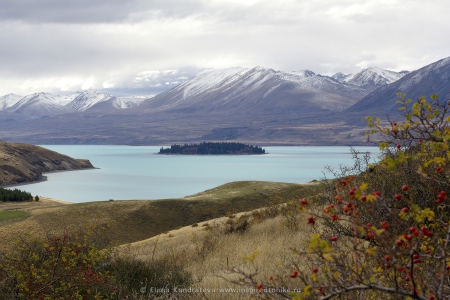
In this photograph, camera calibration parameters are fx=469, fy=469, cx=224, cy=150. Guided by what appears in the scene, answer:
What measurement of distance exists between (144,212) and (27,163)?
9826 centimetres

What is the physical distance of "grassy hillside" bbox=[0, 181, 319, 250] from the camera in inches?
1604

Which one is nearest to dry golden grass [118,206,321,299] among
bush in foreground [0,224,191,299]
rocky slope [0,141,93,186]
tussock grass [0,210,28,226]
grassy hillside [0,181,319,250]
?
bush in foreground [0,224,191,299]

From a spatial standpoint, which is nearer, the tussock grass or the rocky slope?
the tussock grass

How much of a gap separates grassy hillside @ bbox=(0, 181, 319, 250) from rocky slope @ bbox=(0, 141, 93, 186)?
232 ft

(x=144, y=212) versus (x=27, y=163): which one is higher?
(x=27, y=163)

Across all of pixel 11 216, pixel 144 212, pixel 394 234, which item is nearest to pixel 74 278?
pixel 394 234

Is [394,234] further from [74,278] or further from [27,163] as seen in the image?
[27,163]

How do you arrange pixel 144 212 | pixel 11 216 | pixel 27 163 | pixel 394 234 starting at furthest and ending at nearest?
pixel 27 163, pixel 144 212, pixel 11 216, pixel 394 234

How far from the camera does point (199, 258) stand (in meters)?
14.4

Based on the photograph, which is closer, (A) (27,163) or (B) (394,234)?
(B) (394,234)

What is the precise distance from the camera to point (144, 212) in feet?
156

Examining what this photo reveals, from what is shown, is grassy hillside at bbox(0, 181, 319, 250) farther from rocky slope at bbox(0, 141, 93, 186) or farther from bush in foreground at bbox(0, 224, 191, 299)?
rocky slope at bbox(0, 141, 93, 186)

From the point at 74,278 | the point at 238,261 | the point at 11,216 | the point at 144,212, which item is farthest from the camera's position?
the point at 144,212

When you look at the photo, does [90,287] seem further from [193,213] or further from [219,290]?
[193,213]
